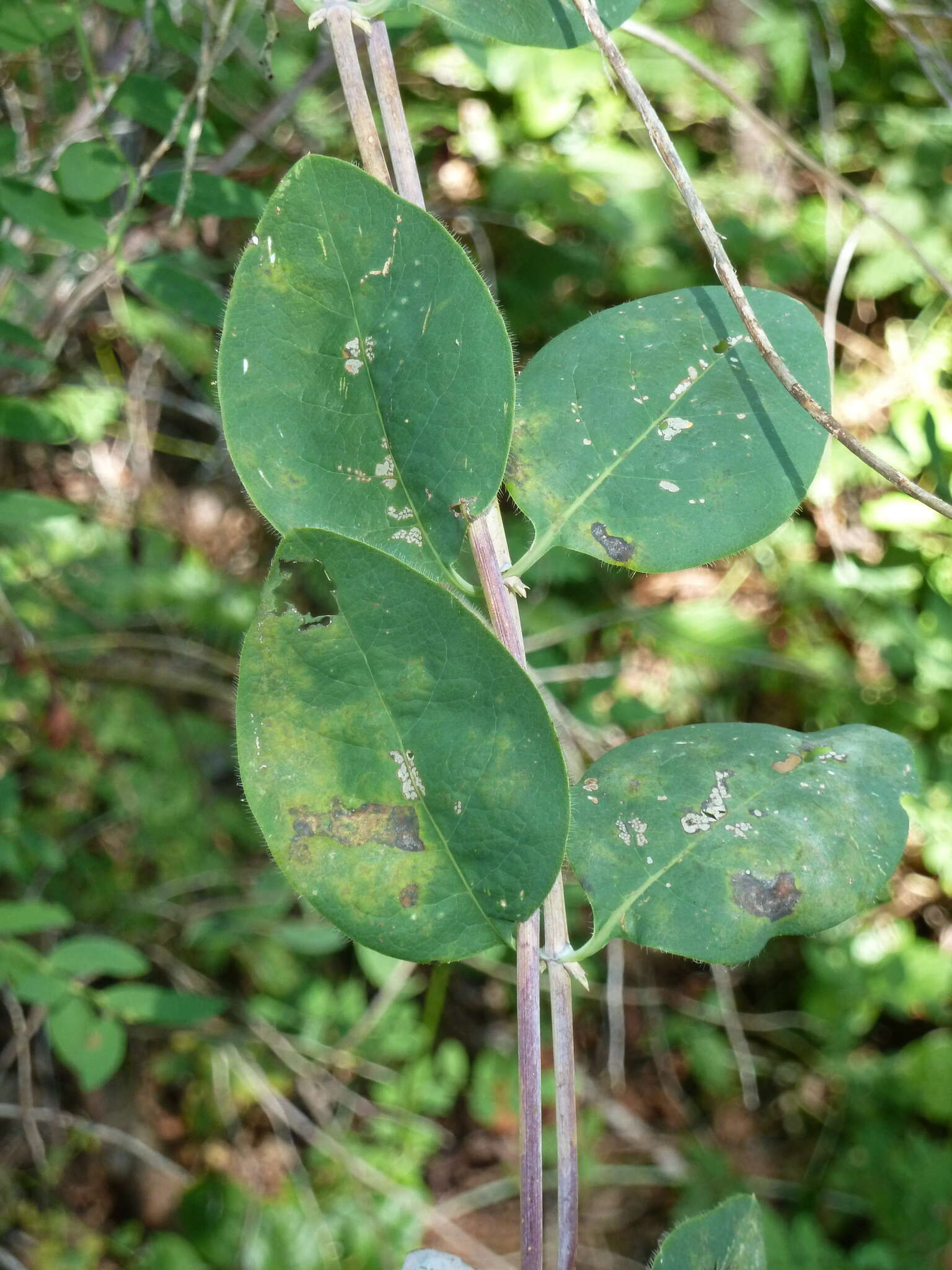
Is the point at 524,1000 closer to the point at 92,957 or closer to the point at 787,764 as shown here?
the point at 787,764

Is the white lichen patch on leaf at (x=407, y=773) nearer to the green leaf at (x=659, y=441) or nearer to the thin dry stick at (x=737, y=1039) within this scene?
the green leaf at (x=659, y=441)

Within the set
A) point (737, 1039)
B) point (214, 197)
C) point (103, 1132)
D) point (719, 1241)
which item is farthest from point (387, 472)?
point (737, 1039)

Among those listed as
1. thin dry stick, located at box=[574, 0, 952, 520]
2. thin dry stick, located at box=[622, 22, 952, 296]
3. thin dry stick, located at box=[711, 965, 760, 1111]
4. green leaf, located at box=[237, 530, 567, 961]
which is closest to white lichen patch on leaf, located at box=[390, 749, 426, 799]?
green leaf, located at box=[237, 530, 567, 961]

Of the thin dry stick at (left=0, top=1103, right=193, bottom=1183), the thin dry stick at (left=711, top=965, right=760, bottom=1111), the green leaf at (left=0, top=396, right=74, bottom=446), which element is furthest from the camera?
the thin dry stick at (left=711, top=965, right=760, bottom=1111)

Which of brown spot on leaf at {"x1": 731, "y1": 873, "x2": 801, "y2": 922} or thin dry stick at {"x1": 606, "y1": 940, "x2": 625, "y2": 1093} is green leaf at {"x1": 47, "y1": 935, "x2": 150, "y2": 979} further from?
brown spot on leaf at {"x1": 731, "y1": 873, "x2": 801, "y2": 922}

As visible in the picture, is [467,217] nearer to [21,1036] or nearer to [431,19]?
[431,19]
